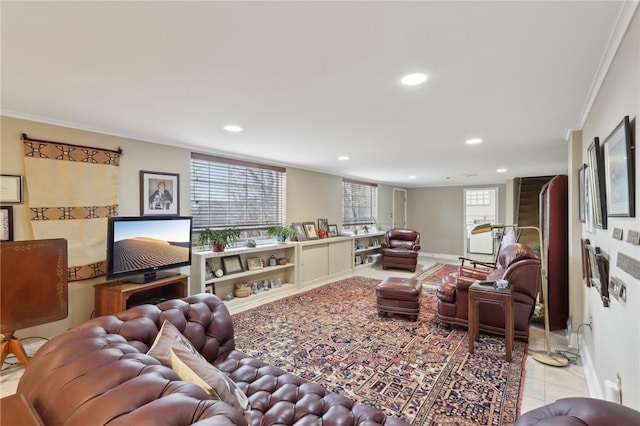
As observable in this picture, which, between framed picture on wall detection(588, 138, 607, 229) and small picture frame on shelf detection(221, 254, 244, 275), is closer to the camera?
framed picture on wall detection(588, 138, 607, 229)

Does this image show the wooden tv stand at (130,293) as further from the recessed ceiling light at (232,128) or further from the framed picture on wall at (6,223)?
the recessed ceiling light at (232,128)

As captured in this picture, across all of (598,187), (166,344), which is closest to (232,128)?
(166,344)

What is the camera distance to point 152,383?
0.89 metres

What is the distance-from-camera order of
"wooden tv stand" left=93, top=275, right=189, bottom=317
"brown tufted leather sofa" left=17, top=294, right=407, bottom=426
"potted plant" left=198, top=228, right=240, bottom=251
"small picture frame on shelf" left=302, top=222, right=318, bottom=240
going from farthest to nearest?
"small picture frame on shelf" left=302, top=222, right=318, bottom=240 < "potted plant" left=198, top=228, right=240, bottom=251 < "wooden tv stand" left=93, top=275, right=189, bottom=317 < "brown tufted leather sofa" left=17, top=294, right=407, bottom=426

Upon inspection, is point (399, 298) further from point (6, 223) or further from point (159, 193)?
point (6, 223)

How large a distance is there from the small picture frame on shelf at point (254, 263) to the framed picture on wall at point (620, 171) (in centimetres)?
411

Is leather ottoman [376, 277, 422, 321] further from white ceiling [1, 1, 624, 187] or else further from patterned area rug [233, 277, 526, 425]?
white ceiling [1, 1, 624, 187]

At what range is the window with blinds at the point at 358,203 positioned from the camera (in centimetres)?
727

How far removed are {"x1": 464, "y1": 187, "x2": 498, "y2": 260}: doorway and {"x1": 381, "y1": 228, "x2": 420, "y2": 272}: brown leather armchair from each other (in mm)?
2628

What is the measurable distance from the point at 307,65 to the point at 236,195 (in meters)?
3.25

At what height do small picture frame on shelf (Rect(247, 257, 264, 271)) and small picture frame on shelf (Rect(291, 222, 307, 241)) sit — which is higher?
small picture frame on shelf (Rect(291, 222, 307, 241))

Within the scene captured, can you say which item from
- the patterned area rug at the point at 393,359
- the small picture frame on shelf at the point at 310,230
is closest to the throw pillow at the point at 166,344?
the patterned area rug at the point at 393,359

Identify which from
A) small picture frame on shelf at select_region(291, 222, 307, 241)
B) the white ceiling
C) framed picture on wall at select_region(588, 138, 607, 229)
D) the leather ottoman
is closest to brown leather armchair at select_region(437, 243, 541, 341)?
the leather ottoman

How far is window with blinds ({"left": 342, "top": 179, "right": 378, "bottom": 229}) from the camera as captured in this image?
7273mm
